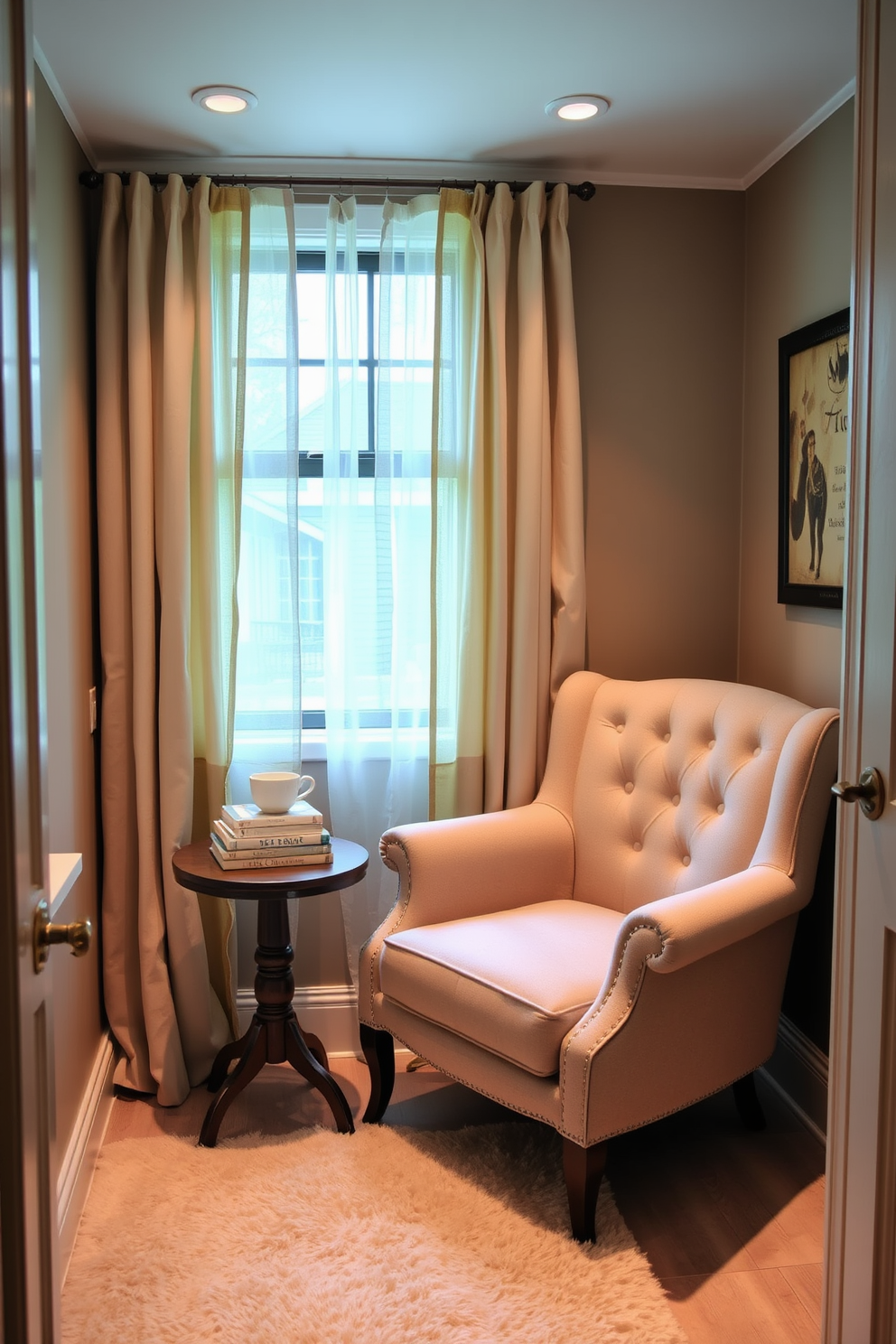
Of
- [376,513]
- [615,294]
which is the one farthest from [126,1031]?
[615,294]

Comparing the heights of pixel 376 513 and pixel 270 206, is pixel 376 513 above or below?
below

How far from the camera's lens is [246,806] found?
267 cm

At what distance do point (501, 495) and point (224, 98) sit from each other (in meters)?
1.13

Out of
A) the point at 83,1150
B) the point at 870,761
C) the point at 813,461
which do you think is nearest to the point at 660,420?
the point at 813,461

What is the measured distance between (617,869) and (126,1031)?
4.38 feet

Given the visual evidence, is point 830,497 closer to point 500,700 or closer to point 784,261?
point 784,261

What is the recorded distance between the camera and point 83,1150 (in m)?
2.33

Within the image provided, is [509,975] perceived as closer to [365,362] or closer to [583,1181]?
[583,1181]

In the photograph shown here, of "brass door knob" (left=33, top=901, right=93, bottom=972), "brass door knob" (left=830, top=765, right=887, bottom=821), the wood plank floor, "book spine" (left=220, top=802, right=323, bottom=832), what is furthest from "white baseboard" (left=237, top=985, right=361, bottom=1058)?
"brass door knob" (left=33, top=901, right=93, bottom=972)


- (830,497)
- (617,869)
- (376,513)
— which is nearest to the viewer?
(830,497)

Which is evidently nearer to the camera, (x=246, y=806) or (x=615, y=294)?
(x=246, y=806)

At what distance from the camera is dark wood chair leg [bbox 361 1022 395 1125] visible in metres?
2.60

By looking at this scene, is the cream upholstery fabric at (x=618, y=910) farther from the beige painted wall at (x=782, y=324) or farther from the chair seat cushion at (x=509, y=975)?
the beige painted wall at (x=782, y=324)

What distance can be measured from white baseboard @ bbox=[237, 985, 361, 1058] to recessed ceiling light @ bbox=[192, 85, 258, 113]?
7.40 feet
